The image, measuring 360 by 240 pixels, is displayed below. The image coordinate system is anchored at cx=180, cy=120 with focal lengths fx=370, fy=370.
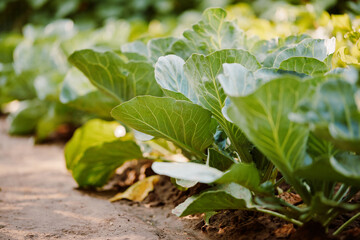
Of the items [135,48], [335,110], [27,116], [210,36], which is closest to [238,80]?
[335,110]

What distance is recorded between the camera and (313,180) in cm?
94

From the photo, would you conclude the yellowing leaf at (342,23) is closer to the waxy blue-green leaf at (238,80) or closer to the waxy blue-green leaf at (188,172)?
the waxy blue-green leaf at (238,80)

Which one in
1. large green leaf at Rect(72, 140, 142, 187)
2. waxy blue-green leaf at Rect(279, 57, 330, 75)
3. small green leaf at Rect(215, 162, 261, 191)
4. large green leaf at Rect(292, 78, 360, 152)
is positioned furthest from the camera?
large green leaf at Rect(72, 140, 142, 187)

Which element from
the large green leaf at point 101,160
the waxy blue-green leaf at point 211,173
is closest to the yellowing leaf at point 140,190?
the large green leaf at point 101,160

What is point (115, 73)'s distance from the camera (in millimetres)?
1508

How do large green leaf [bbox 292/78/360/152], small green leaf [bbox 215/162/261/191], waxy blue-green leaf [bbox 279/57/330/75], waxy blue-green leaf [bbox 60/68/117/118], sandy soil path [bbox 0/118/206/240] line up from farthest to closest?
waxy blue-green leaf [bbox 60/68/117/118]
sandy soil path [bbox 0/118/206/240]
waxy blue-green leaf [bbox 279/57/330/75]
small green leaf [bbox 215/162/261/191]
large green leaf [bbox 292/78/360/152]

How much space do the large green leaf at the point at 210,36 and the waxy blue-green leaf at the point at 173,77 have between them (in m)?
0.29

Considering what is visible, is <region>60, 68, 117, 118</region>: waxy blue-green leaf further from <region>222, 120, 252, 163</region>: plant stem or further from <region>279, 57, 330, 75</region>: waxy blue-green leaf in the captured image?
<region>279, 57, 330, 75</region>: waxy blue-green leaf

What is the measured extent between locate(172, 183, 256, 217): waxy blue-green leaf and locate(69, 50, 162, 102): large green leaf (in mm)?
619

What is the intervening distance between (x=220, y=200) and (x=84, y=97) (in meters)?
1.07

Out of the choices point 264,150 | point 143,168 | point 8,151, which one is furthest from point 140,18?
point 264,150

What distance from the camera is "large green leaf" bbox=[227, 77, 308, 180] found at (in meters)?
0.80

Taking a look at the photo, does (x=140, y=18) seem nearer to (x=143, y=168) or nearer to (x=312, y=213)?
(x=143, y=168)

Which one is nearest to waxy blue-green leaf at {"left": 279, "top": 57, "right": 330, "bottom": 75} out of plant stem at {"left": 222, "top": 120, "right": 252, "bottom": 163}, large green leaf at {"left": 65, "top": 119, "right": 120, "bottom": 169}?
plant stem at {"left": 222, "top": 120, "right": 252, "bottom": 163}
